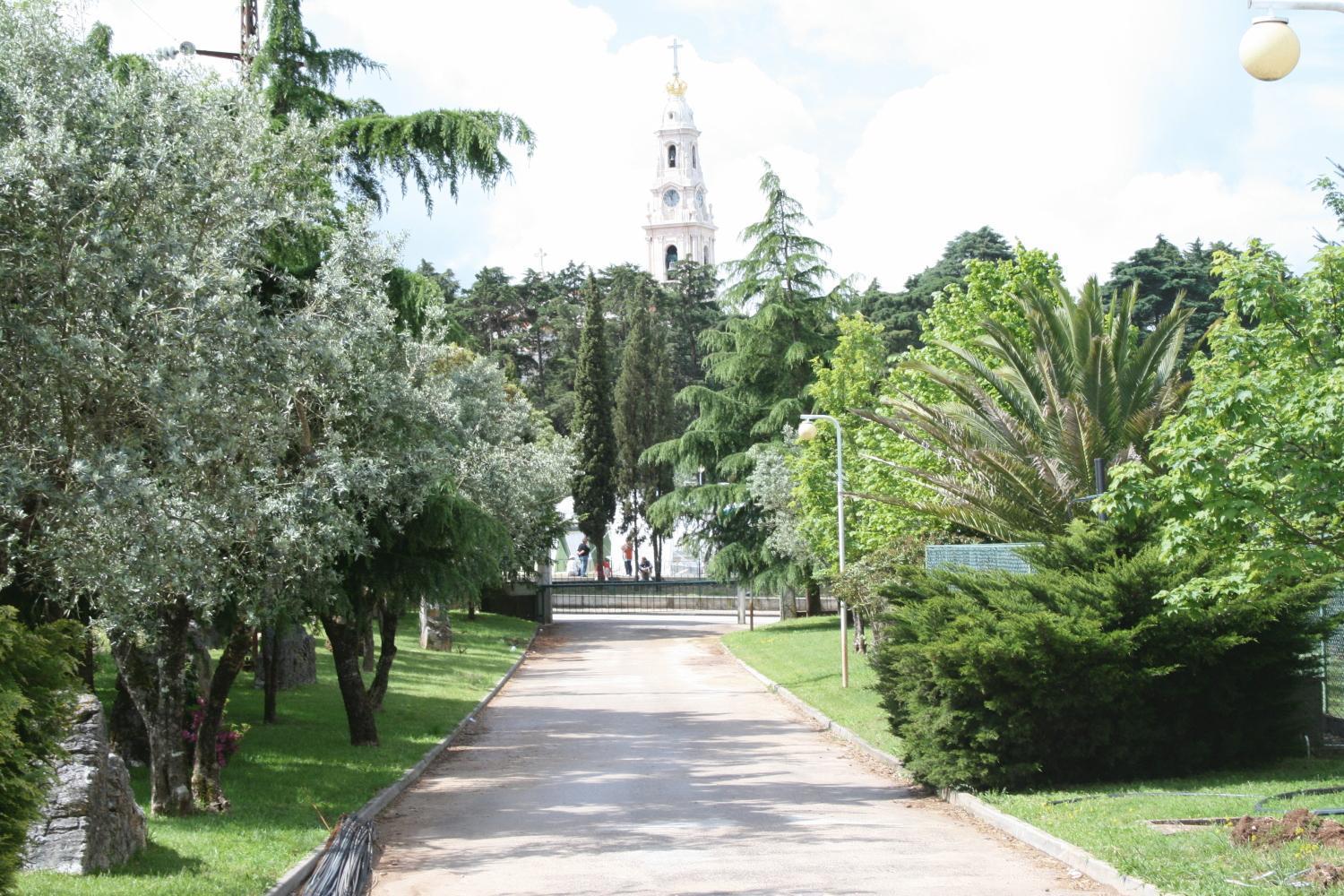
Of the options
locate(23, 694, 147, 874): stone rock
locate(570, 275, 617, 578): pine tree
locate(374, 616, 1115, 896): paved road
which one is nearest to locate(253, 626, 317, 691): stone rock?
locate(374, 616, 1115, 896): paved road

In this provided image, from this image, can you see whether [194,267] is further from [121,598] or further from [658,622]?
[658,622]

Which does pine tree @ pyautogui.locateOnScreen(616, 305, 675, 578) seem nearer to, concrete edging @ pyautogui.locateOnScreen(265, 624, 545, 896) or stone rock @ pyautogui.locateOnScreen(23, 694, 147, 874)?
concrete edging @ pyautogui.locateOnScreen(265, 624, 545, 896)

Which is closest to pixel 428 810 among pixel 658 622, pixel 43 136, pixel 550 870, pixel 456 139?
pixel 550 870

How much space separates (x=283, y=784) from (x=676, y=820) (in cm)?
431

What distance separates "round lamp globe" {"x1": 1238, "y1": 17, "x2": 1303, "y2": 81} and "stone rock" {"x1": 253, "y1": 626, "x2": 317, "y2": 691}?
17.4 metres

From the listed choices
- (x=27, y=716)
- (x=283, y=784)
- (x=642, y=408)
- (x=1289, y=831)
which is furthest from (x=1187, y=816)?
(x=642, y=408)

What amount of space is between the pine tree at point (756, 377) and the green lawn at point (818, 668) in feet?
11.3

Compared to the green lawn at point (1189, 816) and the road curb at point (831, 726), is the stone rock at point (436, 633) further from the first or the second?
the green lawn at point (1189, 816)

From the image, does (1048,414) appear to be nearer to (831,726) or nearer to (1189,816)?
(831,726)

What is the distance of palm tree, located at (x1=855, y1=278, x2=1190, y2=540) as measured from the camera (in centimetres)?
1748

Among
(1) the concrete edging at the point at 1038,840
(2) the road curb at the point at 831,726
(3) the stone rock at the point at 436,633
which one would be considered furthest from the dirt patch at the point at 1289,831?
(3) the stone rock at the point at 436,633

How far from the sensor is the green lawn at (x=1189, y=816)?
8.49 m

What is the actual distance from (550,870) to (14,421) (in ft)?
16.3

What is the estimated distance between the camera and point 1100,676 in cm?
1269
